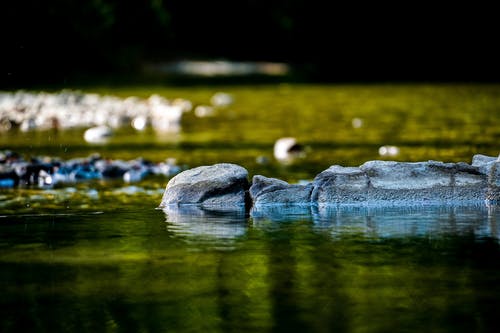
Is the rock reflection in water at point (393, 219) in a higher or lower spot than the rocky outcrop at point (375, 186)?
lower

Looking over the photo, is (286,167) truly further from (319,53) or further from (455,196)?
(319,53)

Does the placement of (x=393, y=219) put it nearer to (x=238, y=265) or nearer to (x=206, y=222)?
(x=206, y=222)

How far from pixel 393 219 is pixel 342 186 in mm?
983

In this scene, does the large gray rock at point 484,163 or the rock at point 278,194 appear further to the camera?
the rock at point 278,194

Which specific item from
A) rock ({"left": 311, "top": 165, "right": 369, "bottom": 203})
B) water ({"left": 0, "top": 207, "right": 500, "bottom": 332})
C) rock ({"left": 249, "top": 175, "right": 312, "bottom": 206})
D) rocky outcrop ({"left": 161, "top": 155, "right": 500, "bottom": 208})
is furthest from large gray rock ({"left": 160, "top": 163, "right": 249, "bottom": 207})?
rock ({"left": 311, "top": 165, "right": 369, "bottom": 203})

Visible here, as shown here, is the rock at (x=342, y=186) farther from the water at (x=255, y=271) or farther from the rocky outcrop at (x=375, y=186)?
the water at (x=255, y=271)

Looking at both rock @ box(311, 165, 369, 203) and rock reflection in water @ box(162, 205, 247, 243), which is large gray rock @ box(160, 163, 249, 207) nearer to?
rock reflection in water @ box(162, 205, 247, 243)

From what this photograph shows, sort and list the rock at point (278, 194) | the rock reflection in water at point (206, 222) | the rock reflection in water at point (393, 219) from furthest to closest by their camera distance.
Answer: the rock at point (278, 194), the rock reflection in water at point (206, 222), the rock reflection in water at point (393, 219)

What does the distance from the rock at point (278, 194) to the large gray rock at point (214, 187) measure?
0.12 metres

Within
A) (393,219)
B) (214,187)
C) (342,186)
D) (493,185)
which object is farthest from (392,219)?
(214,187)

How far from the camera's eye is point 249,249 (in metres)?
8.81

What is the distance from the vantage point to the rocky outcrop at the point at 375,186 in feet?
35.1

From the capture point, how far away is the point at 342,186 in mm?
10781

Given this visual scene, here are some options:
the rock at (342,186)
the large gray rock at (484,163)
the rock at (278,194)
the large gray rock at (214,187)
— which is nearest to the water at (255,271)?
the rock at (342,186)
